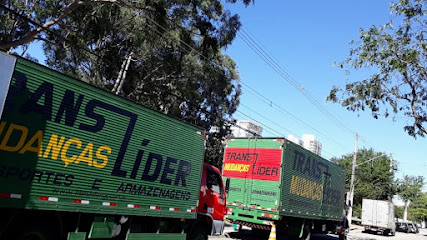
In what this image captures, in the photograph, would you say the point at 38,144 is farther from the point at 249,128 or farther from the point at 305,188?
the point at 249,128

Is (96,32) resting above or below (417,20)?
below

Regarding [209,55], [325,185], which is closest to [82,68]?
[209,55]

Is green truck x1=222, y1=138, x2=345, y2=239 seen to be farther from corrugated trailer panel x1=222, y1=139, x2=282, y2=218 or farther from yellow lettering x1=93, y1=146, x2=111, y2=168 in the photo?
yellow lettering x1=93, y1=146, x2=111, y2=168

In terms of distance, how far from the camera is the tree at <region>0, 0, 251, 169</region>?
14.2 metres

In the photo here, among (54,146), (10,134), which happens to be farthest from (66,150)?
(10,134)

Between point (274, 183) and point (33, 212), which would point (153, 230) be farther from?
point (274, 183)

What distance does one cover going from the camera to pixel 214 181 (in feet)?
35.5

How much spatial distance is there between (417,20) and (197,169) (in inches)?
413

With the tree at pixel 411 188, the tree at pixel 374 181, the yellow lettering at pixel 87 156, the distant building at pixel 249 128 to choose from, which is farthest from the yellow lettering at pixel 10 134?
the tree at pixel 411 188

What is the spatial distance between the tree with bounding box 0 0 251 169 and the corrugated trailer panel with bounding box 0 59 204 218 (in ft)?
11.4

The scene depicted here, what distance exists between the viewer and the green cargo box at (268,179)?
41.7ft

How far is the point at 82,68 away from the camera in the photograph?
20656mm

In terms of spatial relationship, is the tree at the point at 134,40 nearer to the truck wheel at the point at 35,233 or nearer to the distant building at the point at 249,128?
the distant building at the point at 249,128

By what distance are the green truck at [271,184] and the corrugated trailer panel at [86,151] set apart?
446cm
